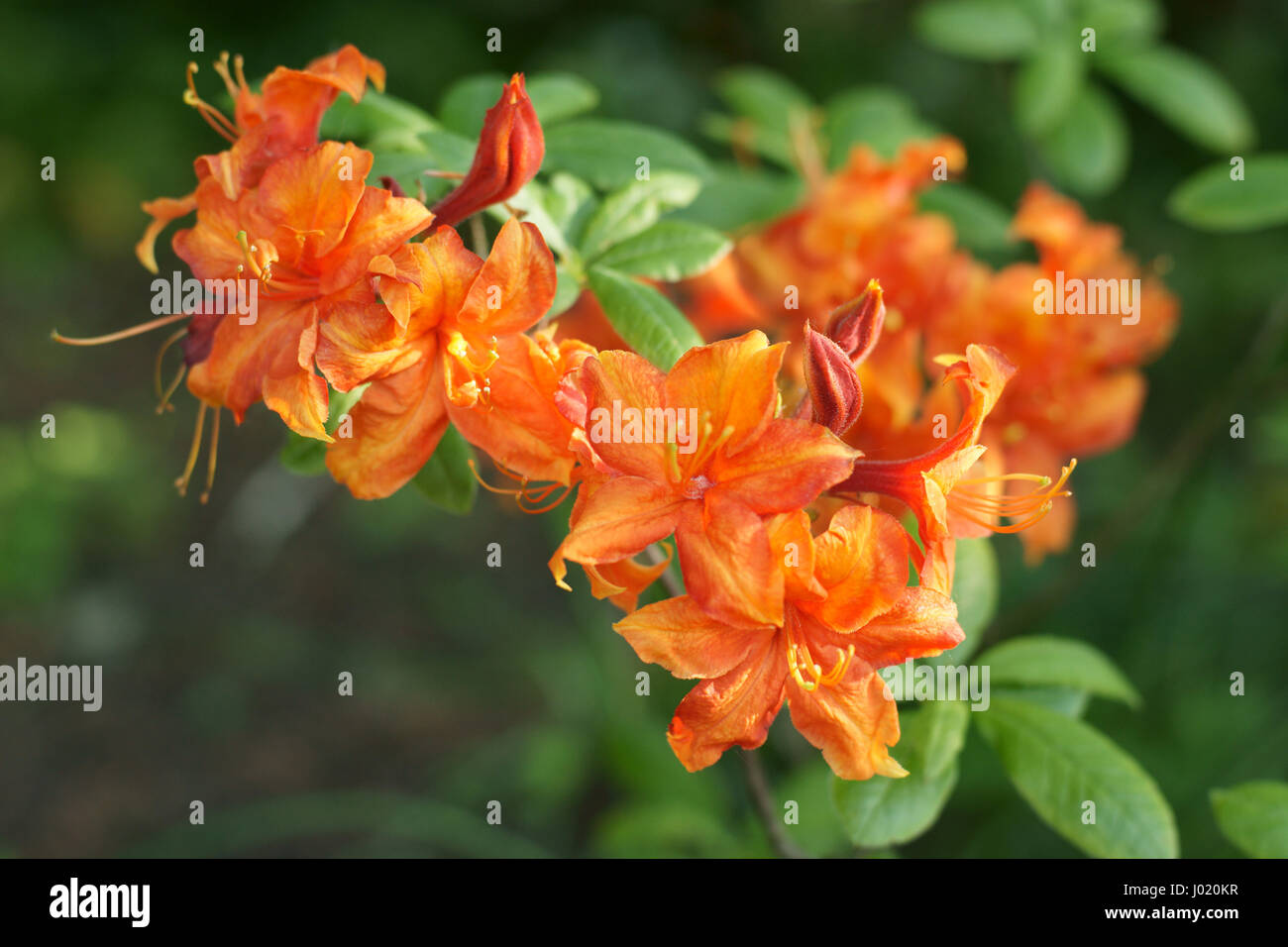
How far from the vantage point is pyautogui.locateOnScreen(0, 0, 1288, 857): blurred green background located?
93.4 inches

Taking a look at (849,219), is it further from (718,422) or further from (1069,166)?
(718,422)

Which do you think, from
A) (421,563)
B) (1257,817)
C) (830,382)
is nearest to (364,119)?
(830,382)

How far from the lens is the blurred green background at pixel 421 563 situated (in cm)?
237

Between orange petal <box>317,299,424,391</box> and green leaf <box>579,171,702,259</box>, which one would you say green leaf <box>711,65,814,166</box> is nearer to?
green leaf <box>579,171,702,259</box>

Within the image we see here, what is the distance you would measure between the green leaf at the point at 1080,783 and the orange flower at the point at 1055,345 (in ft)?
1.21

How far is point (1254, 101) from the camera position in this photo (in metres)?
3.03

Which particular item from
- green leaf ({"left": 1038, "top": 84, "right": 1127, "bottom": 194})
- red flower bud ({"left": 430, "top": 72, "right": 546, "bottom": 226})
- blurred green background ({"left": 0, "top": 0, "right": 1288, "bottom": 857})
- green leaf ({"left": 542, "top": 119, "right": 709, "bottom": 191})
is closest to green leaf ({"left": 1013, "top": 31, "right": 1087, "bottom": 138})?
green leaf ({"left": 1038, "top": 84, "right": 1127, "bottom": 194})

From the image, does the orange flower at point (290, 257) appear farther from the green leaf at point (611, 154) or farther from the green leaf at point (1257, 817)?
the green leaf at point (1257, 817)

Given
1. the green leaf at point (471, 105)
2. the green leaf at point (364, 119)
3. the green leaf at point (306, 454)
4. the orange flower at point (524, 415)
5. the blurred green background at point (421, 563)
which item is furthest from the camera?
the blurred green background at point (421, 563)

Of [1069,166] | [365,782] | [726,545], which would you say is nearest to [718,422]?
[726,545]

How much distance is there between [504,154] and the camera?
977 mm

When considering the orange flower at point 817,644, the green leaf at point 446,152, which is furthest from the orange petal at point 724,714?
the green leaf at point 446,152
